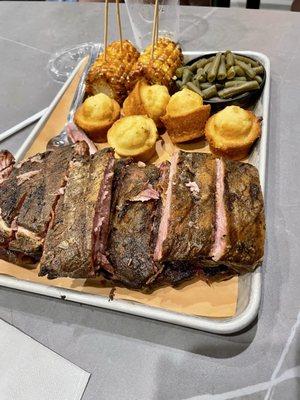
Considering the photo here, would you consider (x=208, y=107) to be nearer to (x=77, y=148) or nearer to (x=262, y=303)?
(x=77, y=148)

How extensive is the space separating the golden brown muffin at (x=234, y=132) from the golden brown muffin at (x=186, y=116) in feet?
0.38

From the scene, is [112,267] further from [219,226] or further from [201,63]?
[201,63]

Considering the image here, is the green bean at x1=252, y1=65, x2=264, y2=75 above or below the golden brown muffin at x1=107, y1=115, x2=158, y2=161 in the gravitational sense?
above

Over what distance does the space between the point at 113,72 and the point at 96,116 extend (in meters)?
0.39

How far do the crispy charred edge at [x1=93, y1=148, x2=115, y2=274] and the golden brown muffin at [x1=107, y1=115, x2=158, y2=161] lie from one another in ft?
1.84

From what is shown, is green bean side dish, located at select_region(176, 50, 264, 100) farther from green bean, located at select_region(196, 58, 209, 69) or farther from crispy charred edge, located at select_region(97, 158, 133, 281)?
crispy charred edge, located at select_region(97, 158, 133, 281)

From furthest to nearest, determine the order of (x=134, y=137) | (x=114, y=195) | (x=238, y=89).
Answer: (x=238, y=89) < (x=134, y=137) < (x=114, y=195)

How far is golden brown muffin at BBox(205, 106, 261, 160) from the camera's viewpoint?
97.7 inches

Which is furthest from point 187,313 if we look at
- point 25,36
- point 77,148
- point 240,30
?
point 25,36

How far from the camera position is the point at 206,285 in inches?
79.6

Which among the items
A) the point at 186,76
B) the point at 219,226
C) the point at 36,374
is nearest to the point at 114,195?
the point at 219,226

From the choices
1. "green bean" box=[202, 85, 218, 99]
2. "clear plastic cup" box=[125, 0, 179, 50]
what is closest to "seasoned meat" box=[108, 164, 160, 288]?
"green bean" box=[202, 85, 218, 99]

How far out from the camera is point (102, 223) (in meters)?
1.96

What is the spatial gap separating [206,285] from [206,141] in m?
1.16
